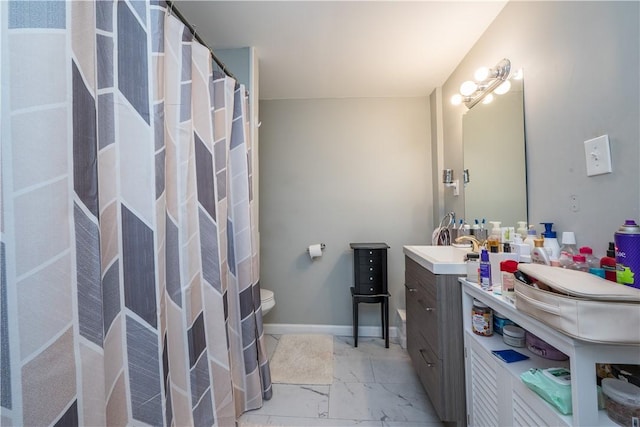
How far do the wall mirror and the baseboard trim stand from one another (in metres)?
1.32

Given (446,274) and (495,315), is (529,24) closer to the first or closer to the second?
(446,274)

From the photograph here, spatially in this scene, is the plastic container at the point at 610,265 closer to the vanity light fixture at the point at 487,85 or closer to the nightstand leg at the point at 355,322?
the vanity light fixture at the point at 487,85

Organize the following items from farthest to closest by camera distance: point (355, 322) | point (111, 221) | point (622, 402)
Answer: point (355, 322) < point (111, 221) < point (622, 402)

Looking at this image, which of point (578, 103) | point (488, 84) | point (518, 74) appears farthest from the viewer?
point (488, 84)

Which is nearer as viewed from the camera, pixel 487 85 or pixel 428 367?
pixel 428 367

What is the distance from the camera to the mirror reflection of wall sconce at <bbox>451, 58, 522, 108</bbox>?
135cm

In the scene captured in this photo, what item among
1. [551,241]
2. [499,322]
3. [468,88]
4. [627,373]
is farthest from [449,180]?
[627,373]

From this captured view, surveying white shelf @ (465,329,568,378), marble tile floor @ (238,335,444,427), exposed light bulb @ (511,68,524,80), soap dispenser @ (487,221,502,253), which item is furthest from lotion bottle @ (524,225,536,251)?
marble tile floor @ (238,335,444,427)

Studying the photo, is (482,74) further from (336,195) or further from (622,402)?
(622,402)

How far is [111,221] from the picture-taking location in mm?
713

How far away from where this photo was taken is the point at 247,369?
142 cm

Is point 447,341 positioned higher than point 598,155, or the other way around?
point 598,155

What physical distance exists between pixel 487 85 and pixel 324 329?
7.56 ft

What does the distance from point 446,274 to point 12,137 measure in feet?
4.76
